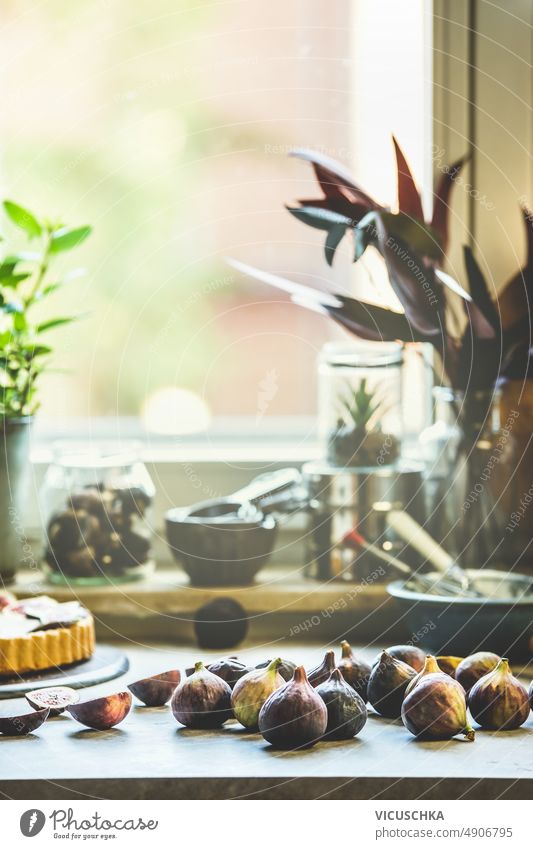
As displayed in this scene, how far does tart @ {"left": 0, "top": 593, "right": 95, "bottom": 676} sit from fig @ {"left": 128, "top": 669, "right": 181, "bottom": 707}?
2.7 inches

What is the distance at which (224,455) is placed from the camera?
1016mm

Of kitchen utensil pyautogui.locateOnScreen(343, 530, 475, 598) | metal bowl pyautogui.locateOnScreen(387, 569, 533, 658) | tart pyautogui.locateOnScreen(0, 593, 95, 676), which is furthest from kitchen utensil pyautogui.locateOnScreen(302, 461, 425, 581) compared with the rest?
tart pyautogui.locateOnScreen(0, 593, 95, 676)

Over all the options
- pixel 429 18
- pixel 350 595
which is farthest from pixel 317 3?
pixel 350 595

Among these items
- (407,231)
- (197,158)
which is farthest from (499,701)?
(197,158)

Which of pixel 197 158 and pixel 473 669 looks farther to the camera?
pixel 197 158

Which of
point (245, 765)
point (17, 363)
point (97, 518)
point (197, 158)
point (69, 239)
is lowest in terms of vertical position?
point (245, 765)

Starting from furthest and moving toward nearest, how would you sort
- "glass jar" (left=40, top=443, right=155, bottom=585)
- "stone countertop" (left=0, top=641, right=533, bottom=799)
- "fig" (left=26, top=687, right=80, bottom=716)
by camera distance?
"glass jar" (left=40, top=443, right=155, bottom=585), "fig" (left=26, top=687, right=80, bottom=716), "stone countertop" (left=0, top=641, right=533, bottom=799)

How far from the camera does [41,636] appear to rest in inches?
27.4

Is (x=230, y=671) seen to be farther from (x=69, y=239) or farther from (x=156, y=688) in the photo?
(x=69, y=239)

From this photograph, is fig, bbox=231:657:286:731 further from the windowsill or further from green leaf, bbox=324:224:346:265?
green leaf, bbox=324:224:346:265

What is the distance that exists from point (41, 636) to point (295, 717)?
0.22m

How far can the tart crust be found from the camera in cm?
69

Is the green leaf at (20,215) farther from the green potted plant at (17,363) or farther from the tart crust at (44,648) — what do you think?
the tart crust at (44,648)
